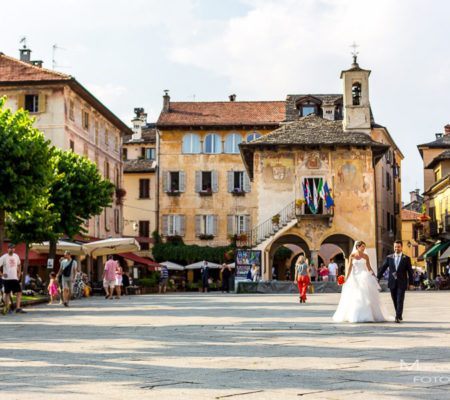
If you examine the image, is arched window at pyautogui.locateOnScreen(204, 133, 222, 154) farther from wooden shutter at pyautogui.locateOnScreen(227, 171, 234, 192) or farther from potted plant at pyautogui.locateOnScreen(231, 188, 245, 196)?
potted plant at pyautogui.locateOnScreen(231, 188, 245, 196)

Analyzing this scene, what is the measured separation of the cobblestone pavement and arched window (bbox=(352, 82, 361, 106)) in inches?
1336

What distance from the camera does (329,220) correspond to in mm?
43438

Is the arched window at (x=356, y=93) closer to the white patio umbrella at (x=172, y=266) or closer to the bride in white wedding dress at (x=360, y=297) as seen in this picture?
the white patio umbrella at (x=172, y=266)

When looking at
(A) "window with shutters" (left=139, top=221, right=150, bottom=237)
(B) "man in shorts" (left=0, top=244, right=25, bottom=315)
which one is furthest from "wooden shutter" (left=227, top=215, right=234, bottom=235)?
(B) "man in shorts" (left=0, top=244, right=25, bottom=315)

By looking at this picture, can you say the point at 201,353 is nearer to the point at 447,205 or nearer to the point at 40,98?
the point at 40,98

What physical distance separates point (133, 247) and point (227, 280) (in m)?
5.39

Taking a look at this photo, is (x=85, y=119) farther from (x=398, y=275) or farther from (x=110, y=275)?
(x=398, y=275)

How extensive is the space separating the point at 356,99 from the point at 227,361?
40.4m

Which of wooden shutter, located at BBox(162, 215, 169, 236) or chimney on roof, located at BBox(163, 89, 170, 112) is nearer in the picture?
wooden shutter, located at BBox(162, 215, 169, 236)

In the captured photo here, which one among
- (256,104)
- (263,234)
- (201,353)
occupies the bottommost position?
(201,353)

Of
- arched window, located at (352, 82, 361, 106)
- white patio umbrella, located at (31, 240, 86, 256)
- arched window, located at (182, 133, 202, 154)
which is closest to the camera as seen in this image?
white patio umbrella, located at (31, 240, 86, 256)

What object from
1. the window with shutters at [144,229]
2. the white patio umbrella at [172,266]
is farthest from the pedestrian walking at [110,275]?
the window with shutters at [144,229]

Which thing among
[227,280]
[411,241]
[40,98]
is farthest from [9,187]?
[411,241]

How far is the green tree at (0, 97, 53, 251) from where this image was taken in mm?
21438
